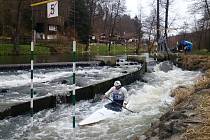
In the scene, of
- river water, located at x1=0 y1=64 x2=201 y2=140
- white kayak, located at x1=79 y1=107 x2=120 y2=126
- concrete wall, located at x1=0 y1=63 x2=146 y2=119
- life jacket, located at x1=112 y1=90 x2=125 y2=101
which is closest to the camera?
river water, located at x1=0 y1=64 x2=201 y2=140

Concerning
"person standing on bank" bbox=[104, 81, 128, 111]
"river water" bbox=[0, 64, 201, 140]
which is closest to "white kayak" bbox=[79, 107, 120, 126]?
"river water" bbox=[0, 64, 201, 140]

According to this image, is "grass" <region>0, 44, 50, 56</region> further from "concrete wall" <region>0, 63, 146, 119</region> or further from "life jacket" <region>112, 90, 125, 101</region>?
"life jacket" <region>112, 90, 125, 101</region>

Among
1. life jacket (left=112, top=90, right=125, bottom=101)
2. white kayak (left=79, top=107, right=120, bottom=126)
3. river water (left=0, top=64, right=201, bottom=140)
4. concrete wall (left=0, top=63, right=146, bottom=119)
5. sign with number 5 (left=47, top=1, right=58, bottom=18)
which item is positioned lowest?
river water (left=0, top=64, right=201, bottom=140)

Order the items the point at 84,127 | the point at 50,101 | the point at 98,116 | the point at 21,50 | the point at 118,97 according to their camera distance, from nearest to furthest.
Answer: the point at 84,127 → the point at 98,116 → the point at 118,97 → the point at 50,101 → the point at 21,50

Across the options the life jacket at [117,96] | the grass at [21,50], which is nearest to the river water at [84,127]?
the life jacket at [117,96]

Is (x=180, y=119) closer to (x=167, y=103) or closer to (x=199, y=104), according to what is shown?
(x=199, y=104)

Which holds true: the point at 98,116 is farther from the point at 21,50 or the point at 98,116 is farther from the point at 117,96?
the point at 21,50

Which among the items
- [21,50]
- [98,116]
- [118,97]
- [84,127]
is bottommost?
[84,127]

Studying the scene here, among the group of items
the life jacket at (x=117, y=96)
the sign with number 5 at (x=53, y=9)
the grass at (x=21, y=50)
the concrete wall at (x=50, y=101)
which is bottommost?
the concrete wall at (x=50, y=101)

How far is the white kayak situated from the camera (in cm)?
1017

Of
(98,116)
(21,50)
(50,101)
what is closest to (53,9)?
(98,116)

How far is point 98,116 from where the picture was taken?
10.6 metres

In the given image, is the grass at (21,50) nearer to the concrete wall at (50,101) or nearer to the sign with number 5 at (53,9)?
the concrete wall at (50,101)

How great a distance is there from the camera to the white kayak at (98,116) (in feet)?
33.4
